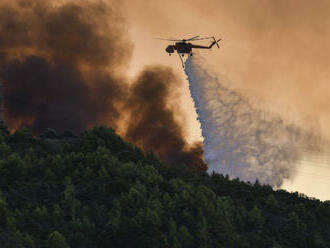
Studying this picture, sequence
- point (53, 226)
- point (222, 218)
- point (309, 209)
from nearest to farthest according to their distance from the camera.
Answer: point (53, 226), point (222, 218), point (309, 209)

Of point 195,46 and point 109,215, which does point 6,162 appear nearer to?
point 109,215

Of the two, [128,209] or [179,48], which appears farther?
[179,48]

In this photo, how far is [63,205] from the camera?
7069 cm

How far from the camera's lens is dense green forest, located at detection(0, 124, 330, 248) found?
61.9 m

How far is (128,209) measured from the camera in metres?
69.4

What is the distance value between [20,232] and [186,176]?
144ft

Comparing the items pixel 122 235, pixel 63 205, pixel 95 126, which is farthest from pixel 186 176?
pixel 122 235

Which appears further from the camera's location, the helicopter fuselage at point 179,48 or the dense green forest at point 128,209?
the helicopter fuselage at point 179,48

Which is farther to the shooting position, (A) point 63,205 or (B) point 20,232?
(A) point 63,205

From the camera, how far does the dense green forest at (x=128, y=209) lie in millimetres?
61875

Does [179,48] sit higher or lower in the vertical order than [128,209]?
higher

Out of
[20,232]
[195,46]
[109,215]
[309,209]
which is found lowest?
[20,232]

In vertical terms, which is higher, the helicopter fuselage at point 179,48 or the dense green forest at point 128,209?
the helicopter fuselage at point 179,48

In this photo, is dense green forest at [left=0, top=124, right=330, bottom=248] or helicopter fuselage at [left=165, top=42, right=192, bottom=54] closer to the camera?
dense green forest at [left=0, top=124, right=330, bottom=248]
